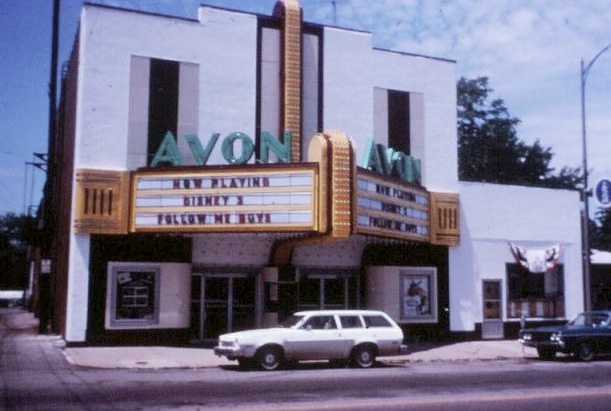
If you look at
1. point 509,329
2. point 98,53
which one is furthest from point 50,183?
point 509,329

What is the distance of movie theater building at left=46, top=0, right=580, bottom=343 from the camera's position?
21.4 m

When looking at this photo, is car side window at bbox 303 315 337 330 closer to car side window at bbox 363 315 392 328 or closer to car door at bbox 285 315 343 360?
car door at bbox 285 315 343 360

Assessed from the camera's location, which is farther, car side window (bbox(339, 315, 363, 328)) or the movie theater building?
the movie theater building

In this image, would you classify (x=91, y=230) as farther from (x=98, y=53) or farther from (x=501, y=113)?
(x=501, y=113)

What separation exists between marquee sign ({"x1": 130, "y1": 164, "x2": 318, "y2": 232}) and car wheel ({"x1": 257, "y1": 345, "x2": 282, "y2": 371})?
13.9 feet

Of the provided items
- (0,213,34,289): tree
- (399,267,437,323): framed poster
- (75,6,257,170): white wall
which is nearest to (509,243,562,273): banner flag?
(399,267,437,323): framed poster

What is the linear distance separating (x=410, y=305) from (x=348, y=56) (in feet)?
32.1

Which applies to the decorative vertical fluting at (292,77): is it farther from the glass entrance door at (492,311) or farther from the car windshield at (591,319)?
the car windshield at (591,319)

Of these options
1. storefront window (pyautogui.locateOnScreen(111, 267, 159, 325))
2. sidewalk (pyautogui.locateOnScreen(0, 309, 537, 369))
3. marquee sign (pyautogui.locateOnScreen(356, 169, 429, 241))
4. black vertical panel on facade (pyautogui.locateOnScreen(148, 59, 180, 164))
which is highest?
black vertical panel on facade (pyautogui.locateOnScreen(148, 59, 180, 164))

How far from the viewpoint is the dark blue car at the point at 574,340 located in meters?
21.0

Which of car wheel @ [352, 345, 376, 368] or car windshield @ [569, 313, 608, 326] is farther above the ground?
car windshield @ [569, 313, 608, 326]

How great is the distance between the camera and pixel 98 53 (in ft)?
75.4

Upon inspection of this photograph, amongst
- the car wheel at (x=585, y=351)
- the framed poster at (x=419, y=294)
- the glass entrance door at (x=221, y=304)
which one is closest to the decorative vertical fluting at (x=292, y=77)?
the glass entrance door at (x=221, y=304)

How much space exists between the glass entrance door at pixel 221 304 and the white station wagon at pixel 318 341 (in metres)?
6.00
